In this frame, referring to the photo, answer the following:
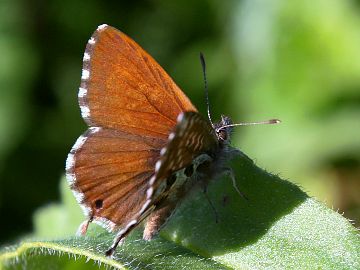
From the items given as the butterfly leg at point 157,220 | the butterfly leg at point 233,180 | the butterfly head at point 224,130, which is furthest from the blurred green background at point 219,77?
the butterfly leg at point 157,220

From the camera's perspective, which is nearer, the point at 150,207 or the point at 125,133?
the point at 150,207

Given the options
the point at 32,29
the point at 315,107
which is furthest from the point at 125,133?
the point at 32,29

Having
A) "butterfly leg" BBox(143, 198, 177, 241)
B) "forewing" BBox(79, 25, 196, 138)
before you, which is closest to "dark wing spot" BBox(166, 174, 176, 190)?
"butterfly leg" BBox(143, 198, 177, 241)

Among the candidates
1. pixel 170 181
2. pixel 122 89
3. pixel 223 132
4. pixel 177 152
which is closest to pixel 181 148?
pixel 177 152

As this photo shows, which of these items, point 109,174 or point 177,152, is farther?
point 109,174

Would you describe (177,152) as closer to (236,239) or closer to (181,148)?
(181,148)

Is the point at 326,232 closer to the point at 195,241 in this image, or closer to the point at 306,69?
the point at 195,241
